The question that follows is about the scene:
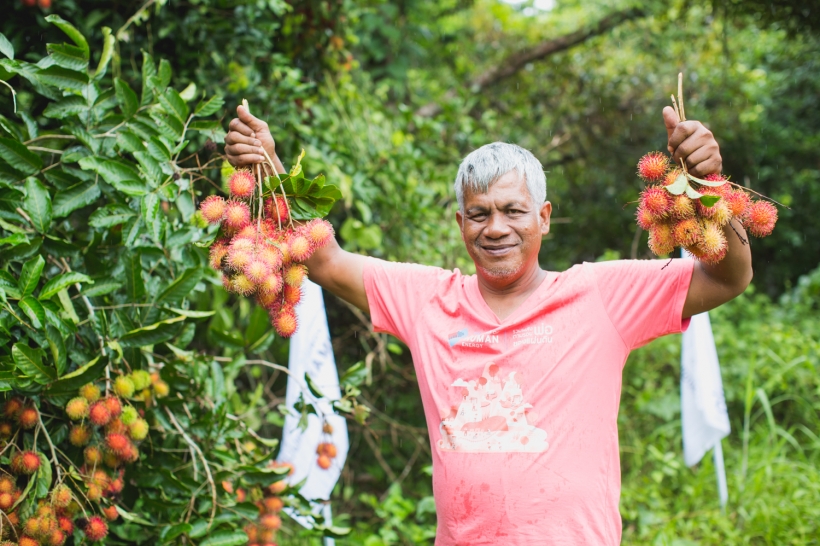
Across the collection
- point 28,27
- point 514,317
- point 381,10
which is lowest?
point 514,317

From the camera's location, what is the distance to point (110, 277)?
1.97m

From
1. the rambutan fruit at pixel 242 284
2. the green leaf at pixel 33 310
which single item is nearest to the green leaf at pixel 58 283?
the green leaf at pixel 33 310

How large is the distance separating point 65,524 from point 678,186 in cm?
169

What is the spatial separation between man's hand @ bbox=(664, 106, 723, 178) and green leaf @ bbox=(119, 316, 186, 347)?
134 cm

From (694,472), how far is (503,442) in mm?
3100

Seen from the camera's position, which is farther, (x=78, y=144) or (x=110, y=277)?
(x=78, y=144)

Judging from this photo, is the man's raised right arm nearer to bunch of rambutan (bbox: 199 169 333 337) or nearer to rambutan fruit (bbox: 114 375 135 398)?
bunch of rambutan (bbox: 199 169 333 337)

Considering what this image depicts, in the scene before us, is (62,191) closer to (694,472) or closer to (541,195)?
(541,195)

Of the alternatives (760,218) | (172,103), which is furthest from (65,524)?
(760,218)

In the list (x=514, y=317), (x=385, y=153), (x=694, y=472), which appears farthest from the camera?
(x=694, y=472)

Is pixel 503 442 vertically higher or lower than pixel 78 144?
lower

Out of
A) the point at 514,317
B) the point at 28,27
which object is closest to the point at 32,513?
the point at 514,317

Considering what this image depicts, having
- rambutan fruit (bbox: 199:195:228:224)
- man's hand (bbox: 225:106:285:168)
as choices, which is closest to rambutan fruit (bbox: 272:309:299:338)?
rambutan fruit (bbox: 199:195:228:224)

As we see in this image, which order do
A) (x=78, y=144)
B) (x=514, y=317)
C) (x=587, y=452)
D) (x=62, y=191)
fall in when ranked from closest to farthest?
(x=587, y=452), (x=514, y=317), (x=62, y=191), (x=78, y=144)
